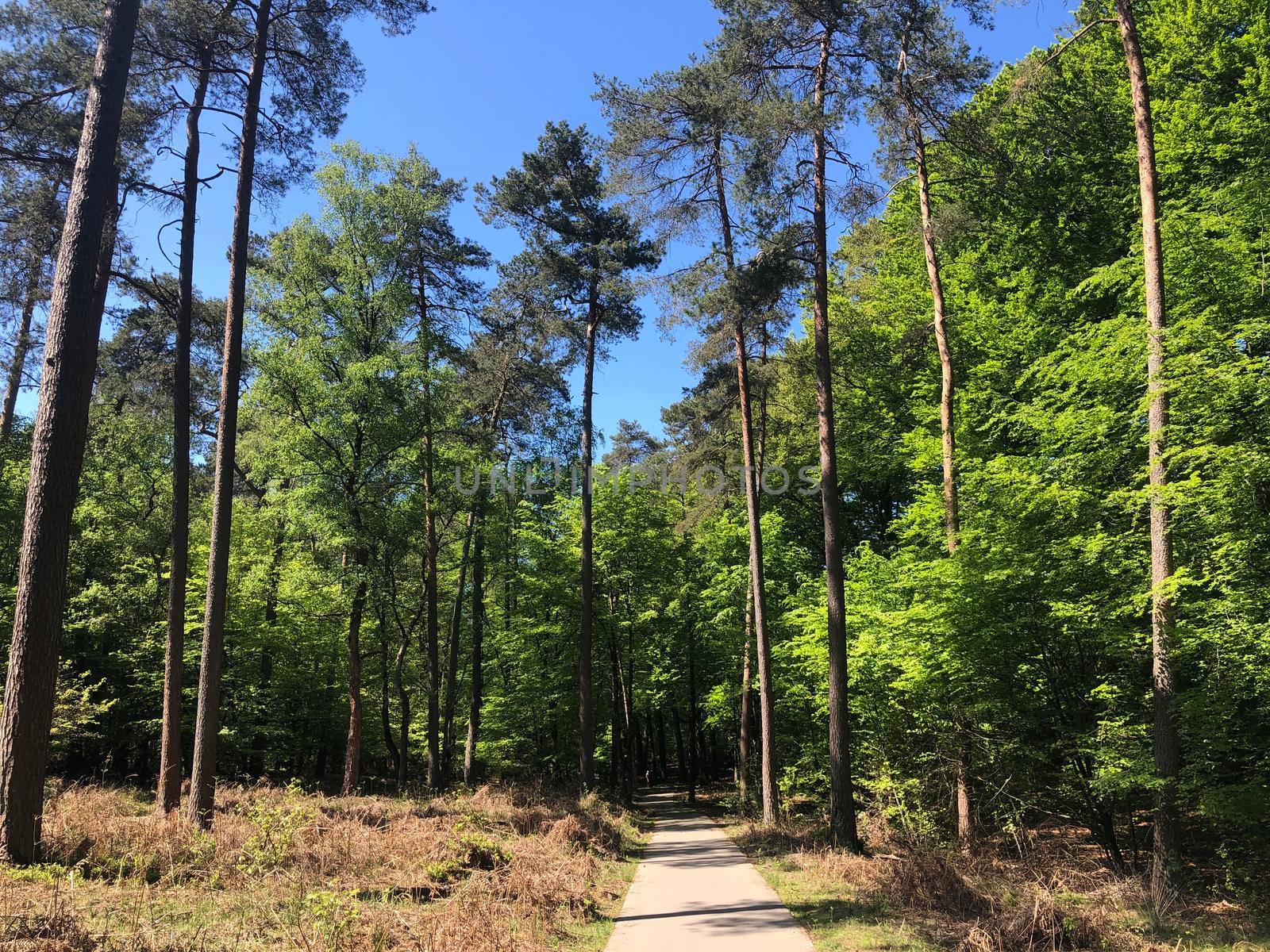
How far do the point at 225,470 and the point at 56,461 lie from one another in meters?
3.82

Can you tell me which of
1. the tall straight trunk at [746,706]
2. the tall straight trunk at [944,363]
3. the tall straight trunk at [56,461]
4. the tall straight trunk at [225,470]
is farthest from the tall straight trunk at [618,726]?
the tall straight trunk at [56,461]

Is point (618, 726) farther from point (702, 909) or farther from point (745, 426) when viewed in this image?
point (702, 909)

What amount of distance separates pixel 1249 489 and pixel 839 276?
1597 cm

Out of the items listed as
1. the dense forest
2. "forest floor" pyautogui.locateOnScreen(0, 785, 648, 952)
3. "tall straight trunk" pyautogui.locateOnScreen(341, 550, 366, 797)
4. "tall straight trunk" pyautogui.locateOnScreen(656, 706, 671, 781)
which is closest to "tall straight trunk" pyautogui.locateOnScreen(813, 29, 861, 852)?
the dense forest

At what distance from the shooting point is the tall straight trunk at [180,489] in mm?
10945

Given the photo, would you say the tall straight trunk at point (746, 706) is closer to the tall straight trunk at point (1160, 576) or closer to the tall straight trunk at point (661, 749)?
the tall straight trunk at point (1160, 576)

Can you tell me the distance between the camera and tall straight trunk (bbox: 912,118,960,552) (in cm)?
1156

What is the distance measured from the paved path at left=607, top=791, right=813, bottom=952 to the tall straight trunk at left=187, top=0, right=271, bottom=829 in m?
6.30

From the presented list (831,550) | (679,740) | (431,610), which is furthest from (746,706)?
(679,740)

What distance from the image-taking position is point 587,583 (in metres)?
18.6

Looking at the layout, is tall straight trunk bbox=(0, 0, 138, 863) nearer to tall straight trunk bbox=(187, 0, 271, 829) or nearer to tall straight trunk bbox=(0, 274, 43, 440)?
tall straight trunk bbox=(187, 0, 271, 829)

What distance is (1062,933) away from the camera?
5.94m

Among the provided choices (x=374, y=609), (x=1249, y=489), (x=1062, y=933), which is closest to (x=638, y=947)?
(x=1062, y=933)

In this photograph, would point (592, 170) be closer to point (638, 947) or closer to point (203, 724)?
point (203, 724)
